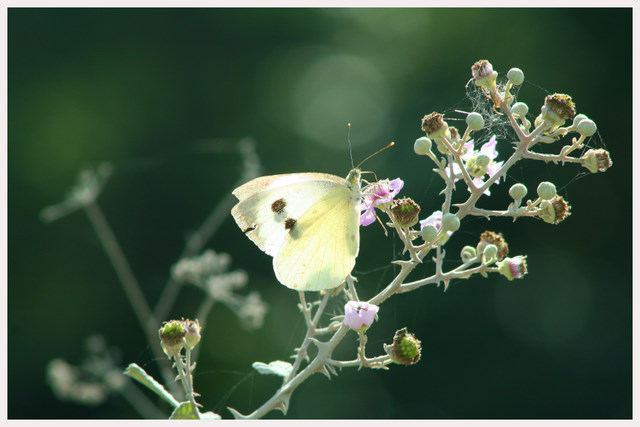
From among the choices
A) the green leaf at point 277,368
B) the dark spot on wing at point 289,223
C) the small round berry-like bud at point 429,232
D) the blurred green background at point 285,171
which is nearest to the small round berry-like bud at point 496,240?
the small round berry-like bud at point 429,232

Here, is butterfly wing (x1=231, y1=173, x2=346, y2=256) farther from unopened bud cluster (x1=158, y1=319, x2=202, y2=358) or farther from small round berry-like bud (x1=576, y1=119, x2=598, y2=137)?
small round berry-like bud (x1=576, y1=119, x2=598, y2=137)

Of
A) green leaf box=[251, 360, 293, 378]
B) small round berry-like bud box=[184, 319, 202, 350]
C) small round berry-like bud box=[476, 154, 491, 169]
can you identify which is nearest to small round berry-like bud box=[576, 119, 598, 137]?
small round berry-like bud box=[476, 154, 491, 169]

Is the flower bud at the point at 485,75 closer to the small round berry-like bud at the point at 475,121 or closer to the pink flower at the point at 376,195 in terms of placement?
the small round berry-like bud at the point at 475,121

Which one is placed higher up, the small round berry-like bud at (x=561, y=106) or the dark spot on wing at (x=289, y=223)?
the dark spot on wing at (x=289, y=223)

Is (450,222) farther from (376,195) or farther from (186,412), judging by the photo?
(186,412)

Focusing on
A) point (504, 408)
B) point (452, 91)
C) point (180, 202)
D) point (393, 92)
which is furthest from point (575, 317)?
point (180, 202)

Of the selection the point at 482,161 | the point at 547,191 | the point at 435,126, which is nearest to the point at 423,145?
the point at 435,126
